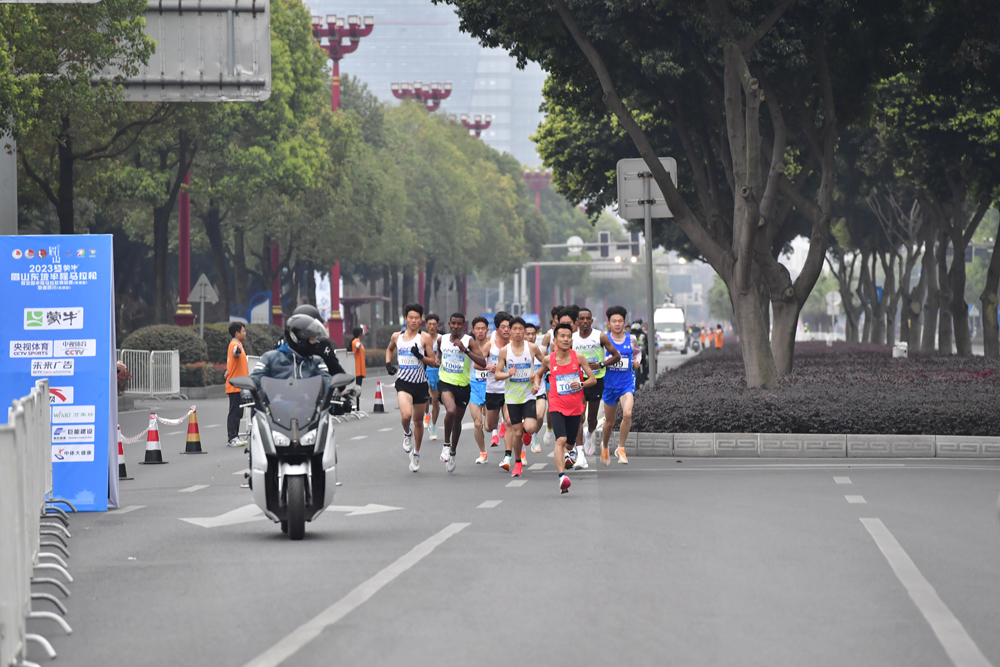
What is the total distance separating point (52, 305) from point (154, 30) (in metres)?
13.4

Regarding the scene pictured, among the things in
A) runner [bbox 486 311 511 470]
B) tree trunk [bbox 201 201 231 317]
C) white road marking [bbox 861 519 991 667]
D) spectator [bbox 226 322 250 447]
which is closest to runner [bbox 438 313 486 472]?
runner [bbox 486 311 511 470]

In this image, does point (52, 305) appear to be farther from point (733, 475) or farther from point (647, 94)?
point (647, 94)

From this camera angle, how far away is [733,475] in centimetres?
1495

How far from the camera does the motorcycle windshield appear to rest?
10.5m

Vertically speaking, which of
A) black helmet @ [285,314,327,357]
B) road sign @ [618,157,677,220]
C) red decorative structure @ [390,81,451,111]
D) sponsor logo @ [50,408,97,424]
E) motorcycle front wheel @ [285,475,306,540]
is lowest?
motorcycle front wheel @ [285,475,306,540]

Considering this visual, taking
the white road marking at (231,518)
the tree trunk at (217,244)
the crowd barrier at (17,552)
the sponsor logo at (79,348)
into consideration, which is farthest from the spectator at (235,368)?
the tree trunk at (217,244)

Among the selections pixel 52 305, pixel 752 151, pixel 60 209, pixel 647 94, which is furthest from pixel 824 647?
pixel 60 209

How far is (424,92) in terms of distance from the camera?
84.2 m

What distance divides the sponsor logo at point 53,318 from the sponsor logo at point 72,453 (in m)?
1.01

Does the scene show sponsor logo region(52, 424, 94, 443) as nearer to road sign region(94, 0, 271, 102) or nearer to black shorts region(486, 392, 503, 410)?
black shorts region(486, 392, 503, 410)

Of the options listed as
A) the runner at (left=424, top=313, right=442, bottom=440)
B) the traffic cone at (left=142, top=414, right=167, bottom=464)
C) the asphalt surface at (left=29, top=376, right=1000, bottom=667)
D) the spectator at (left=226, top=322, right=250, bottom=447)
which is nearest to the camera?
the asphalt surface at (left=29, top=376, right=1000, bottom=667)

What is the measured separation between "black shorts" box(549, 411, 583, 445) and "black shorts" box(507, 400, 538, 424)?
67cm

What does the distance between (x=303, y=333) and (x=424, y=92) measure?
7491 centimetres

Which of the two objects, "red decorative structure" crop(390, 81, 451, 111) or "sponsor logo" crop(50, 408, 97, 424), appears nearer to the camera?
"sponsor logo" crop(50, 408, 97, 424)
